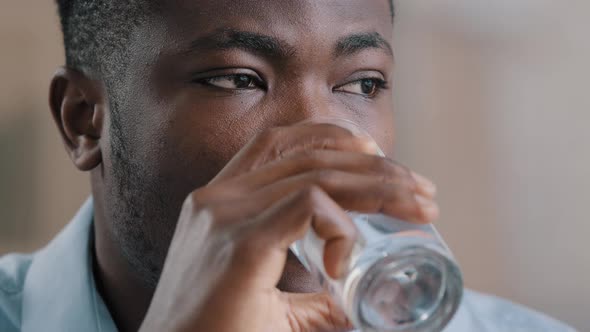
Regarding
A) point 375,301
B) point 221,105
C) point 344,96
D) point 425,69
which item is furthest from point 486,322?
point 425,69

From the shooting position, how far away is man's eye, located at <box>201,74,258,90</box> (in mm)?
1178

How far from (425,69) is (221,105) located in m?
1.61

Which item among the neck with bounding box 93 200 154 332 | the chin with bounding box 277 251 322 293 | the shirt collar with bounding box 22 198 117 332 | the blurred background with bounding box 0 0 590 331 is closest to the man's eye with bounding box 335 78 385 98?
the chin with bounding box 277 251 322 293

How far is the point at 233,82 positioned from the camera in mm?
1182

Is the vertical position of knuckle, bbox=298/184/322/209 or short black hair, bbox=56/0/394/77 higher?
short black hair, bbox=56/0/394/77

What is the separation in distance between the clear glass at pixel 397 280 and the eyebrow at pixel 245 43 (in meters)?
0.40

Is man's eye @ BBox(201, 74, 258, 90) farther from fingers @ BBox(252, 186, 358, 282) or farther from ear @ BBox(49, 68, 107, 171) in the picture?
fingers @ BBox(252, 186, 358, 282)

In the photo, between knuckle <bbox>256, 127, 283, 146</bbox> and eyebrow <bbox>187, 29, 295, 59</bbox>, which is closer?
knuckle <bbox>256, 127, 283, 146</bbox>

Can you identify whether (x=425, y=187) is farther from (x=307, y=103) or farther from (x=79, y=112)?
(x=79, y=112)

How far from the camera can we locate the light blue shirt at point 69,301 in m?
1.42

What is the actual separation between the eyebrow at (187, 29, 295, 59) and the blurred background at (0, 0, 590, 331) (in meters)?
1.47

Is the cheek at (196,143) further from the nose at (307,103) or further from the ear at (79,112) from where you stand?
the ear at (79,112)

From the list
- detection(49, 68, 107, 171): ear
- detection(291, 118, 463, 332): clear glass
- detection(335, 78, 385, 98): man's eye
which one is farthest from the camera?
detection(49, 68, 107, 171): ear

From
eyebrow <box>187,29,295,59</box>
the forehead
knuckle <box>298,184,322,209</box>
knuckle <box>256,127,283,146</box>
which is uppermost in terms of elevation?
the forehead
